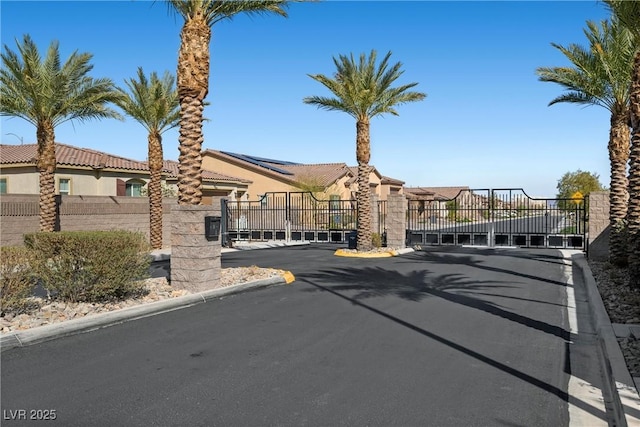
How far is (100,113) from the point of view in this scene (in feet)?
68.4

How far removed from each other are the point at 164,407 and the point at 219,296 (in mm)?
6065

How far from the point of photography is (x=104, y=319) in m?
8.46

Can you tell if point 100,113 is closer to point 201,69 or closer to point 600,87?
point 201,69

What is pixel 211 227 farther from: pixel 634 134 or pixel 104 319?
pixel 634 134

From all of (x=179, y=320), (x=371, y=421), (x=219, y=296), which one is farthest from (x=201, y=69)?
(x=371, y=421)

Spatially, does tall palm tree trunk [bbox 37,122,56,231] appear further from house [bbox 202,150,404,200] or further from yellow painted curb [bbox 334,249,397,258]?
house [bbox 202,150,404,200]

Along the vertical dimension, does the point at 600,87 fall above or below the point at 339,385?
above

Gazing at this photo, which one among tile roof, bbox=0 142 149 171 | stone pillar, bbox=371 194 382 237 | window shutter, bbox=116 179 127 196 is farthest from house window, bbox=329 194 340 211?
window shutter, bbox=116 179 127 196

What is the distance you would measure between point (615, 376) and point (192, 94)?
1018 centimetres

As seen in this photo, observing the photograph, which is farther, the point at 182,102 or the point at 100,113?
the point at 100,113

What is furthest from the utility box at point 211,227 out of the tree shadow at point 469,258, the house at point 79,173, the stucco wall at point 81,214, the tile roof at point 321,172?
the tile roof at point 321,172

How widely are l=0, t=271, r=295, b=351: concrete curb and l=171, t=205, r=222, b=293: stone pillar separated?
400mm

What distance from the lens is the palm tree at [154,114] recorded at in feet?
79.1

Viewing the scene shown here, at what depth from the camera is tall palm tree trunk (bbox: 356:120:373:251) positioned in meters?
22.2
